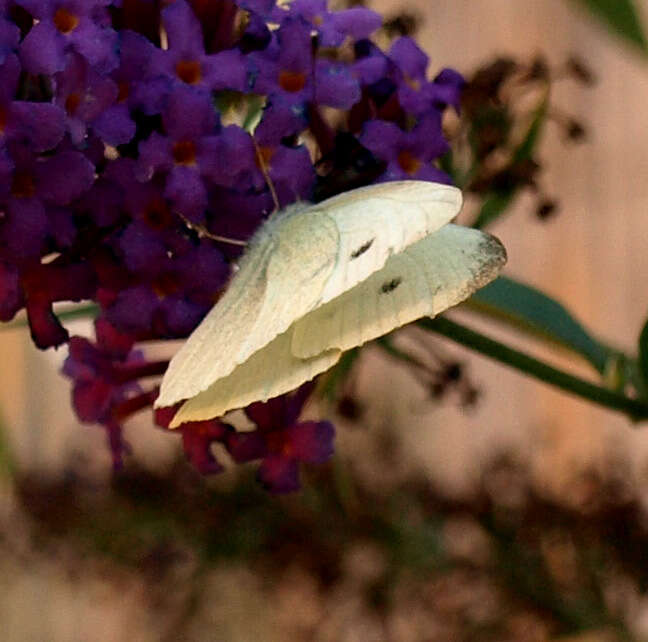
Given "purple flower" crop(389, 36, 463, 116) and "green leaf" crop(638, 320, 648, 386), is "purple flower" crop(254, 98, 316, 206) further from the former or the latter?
"green leaf" crop(638, 320, 648, 386)

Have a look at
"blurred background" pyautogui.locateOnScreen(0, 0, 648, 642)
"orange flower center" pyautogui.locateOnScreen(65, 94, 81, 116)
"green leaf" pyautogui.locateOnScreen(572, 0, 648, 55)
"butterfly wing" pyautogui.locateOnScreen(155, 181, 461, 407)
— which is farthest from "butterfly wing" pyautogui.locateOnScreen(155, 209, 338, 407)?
"green leaf" pyautogui.locateOnScreen(572, 0, 648, 55)

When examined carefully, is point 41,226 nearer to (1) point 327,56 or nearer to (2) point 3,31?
(2) point 3,31

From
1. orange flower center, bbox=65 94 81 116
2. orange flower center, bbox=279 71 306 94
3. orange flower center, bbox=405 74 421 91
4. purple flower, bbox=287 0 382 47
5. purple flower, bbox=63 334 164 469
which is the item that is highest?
purple flower, bbox=287 0 382 47

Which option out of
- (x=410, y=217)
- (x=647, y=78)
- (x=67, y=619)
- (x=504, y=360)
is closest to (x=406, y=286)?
(x=410, y=217)

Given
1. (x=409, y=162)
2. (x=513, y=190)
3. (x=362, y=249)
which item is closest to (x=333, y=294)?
(x=362, y=249)

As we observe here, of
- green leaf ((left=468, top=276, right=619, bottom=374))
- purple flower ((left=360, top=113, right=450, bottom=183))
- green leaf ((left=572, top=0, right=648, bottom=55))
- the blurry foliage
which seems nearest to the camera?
purple flower ((left=360, top=113, right=450, bottom=183))

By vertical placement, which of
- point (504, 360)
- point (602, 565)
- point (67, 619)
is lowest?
point (67, 619)

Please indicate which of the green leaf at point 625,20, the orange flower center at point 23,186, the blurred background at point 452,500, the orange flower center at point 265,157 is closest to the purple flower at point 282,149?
the orange flower center at point 265,157
